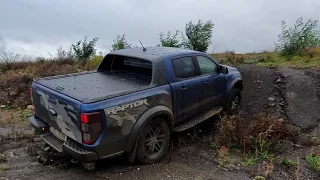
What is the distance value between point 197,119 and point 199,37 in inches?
358

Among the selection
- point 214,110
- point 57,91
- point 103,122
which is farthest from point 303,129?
point 57,91

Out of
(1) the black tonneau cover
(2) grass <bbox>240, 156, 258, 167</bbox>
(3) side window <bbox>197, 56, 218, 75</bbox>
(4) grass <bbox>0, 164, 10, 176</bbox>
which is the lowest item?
(2) grass <bbox>240, 156, 258, 167</bbox>

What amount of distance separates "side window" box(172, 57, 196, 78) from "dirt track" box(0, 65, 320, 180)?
1.25 metres

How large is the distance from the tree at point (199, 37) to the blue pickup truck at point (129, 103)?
8073mm

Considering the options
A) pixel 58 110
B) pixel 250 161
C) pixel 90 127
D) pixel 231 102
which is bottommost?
pixel 250 161

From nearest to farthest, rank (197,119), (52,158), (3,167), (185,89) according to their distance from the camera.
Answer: (3,167) → (52,158) → (185,89) → (197,119)

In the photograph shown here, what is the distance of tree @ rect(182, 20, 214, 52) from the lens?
1480 centimetres

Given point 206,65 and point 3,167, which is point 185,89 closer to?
point 206,65

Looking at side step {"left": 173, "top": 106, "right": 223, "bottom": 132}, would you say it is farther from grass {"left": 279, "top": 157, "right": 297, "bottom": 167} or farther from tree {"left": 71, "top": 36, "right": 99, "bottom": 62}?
tree {"left": 71, "top": 36, "right": 99, "bottom": 62}

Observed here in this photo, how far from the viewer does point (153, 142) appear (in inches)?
204

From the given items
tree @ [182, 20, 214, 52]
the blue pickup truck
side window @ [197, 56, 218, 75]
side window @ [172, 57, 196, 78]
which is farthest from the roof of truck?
tree @ [182, 20, 214, 52]

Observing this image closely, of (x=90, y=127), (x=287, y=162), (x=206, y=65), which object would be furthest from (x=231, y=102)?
(x=90, y=127)

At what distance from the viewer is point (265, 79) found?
962 cm

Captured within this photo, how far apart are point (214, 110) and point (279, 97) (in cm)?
267
